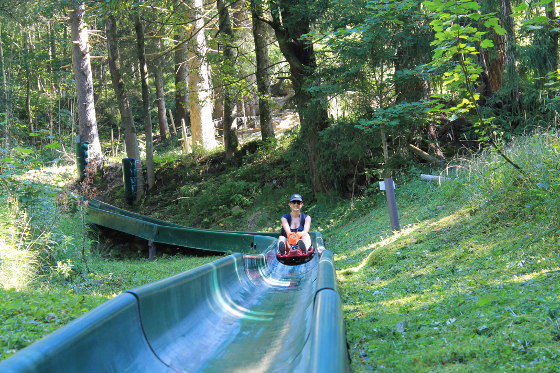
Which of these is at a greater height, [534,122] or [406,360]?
[534,122]

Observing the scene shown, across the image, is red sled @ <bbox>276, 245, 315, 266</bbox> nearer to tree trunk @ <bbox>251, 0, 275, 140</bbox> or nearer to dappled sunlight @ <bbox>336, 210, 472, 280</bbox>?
dappled sunlight @ <bbox>336, 210, 472, 280</bbox>

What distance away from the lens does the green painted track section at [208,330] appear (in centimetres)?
318

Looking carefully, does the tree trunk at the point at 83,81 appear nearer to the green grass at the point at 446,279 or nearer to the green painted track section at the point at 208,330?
the green grass at the point at 446,279

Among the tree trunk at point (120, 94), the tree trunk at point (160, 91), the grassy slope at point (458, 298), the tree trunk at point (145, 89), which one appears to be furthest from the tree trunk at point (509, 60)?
the tree trunk at point (160, 91)

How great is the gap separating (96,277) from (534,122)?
1125cm

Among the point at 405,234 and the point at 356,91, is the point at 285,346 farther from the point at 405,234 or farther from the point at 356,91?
the point at 356,91

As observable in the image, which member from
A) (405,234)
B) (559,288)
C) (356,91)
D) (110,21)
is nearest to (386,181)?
(405,234)

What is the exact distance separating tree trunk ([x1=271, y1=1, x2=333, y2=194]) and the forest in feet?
0.22

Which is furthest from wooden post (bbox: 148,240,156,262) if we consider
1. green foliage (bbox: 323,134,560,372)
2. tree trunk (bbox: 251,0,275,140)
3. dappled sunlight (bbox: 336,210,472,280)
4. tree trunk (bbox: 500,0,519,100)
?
tree trunk (bbox: 500,0,519,100)

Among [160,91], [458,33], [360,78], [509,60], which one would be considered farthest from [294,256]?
[160,91]

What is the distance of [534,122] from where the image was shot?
1400cm

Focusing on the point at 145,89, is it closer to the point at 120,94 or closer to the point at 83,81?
the point at 120,94

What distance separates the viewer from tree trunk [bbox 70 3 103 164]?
2386 cm

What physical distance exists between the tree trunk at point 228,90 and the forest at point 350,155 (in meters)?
0.08
